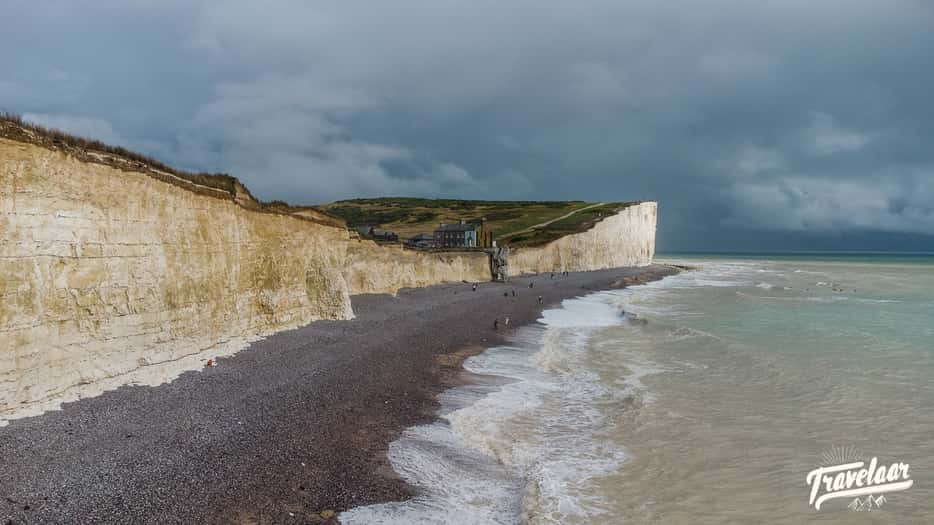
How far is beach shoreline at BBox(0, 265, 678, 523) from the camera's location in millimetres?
8422

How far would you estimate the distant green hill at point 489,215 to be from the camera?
98.4 m

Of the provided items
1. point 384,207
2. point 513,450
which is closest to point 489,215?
point 384,207

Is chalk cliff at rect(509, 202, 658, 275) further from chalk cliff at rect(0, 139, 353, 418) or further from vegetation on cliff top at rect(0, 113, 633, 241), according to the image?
chalk cliff at rect(0, 139, 353, 418)

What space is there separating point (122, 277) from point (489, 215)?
12112cm

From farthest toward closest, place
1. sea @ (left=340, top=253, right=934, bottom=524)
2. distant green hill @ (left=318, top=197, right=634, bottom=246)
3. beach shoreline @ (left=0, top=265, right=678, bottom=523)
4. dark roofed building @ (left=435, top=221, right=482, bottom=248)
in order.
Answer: distant green hill @ (left=318, top=197, right=634, bottom=246), dark roofed building @ (left=435, top=221, right=482, bottom=248), sea @ (left=340, top=253, right=934, bottom=524), beach shoreline @ (left=0, top=265, right=678, bottom=523)

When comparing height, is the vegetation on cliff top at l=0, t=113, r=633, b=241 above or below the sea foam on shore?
above

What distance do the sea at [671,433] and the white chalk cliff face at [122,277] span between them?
9097mm

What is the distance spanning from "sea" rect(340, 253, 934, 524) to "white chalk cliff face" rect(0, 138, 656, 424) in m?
A: 9.10

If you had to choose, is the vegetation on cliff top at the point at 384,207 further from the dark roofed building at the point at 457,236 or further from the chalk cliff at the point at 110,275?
the dark roofed building at the point at 457,236

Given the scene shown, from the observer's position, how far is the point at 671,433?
1320 cm

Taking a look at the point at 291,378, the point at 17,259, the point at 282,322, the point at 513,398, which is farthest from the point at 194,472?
the point at 282,322

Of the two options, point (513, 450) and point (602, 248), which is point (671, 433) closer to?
point (513, 450)

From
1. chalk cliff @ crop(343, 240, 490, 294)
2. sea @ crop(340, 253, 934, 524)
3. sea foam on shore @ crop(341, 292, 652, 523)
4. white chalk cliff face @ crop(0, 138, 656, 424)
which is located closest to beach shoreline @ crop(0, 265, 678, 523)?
sea foam on shore @ crop(341, 292, 652, 523)

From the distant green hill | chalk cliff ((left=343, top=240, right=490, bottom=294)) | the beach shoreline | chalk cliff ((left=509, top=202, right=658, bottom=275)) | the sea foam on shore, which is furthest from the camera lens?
the distant green hill
